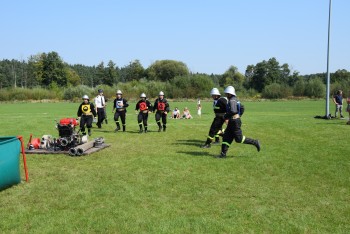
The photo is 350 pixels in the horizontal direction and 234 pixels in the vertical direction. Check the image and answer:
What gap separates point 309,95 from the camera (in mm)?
81625

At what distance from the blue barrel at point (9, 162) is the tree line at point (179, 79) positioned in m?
72.6

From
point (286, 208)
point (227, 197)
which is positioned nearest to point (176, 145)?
point (227, 197)

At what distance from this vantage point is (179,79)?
276 feet

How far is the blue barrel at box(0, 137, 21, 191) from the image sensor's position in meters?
7.73

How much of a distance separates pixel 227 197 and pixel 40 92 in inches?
3152

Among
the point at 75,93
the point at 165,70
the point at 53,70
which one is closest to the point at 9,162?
the point at 75,93

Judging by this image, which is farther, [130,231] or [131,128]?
[131,128]

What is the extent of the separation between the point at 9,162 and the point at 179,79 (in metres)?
76.9

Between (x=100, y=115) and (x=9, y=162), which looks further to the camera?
(x=100, y=115)

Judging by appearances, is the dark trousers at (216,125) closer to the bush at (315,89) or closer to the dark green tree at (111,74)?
the bush at (315,89)

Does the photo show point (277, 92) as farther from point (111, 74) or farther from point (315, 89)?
point (111, 74)

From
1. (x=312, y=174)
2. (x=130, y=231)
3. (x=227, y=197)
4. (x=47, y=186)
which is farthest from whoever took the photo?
(x=312, y=174)

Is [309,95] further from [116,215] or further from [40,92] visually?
[116,215]

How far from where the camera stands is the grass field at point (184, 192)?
6.06 metres
